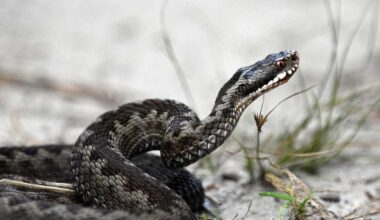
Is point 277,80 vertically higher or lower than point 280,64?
lower

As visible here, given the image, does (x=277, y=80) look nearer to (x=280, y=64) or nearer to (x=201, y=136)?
(x=280, y=64)

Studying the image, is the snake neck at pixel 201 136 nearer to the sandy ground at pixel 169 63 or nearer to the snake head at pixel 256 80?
the snake head at pixel 256 80

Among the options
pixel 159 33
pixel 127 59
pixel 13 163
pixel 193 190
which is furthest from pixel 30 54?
pixel 193 190

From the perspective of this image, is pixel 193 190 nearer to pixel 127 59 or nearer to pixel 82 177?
pixel 82 177

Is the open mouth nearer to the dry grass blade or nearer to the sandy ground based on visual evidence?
the sandy ground

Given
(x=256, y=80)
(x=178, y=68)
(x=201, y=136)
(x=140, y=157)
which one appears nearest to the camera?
(x=201, y=136)

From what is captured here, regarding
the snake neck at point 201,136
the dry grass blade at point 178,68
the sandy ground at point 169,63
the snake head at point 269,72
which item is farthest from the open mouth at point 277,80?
the dry grass blade at point 178,68

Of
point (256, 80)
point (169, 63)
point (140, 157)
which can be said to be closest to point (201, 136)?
point (256, 80)
